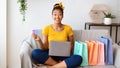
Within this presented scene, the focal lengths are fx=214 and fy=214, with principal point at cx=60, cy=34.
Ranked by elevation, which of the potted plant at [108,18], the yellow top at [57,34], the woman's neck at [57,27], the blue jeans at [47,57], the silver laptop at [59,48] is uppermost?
the potted plant at [108,18]

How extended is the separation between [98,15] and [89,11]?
16cm

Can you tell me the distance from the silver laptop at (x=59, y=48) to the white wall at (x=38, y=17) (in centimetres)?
105

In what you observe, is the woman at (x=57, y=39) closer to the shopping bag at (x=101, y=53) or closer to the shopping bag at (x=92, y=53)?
the shopping bag at (x=92, y=53)

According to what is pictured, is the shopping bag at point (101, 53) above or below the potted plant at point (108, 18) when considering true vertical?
below

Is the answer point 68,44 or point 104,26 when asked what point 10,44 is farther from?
point 104,26

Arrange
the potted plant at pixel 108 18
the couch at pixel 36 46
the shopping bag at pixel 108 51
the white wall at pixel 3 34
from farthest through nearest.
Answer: the potted plant at pixel 108 18 < the white wall at pixel 3 34 < the shopping bag at pixel 108 51 < the couch at pixel 36 46

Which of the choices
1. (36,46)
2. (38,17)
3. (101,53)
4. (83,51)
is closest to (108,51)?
(101,53)

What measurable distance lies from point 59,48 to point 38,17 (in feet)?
3.67

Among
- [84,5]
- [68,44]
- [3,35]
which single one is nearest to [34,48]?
[68,44]

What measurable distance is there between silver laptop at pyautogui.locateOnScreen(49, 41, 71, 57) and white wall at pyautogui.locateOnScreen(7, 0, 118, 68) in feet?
3.44

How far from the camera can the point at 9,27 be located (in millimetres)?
3316

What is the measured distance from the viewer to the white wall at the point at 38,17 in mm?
3328

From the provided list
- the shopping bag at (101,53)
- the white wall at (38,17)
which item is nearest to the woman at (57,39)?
the shopping bag at (101,53)

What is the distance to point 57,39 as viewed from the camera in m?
2.57
